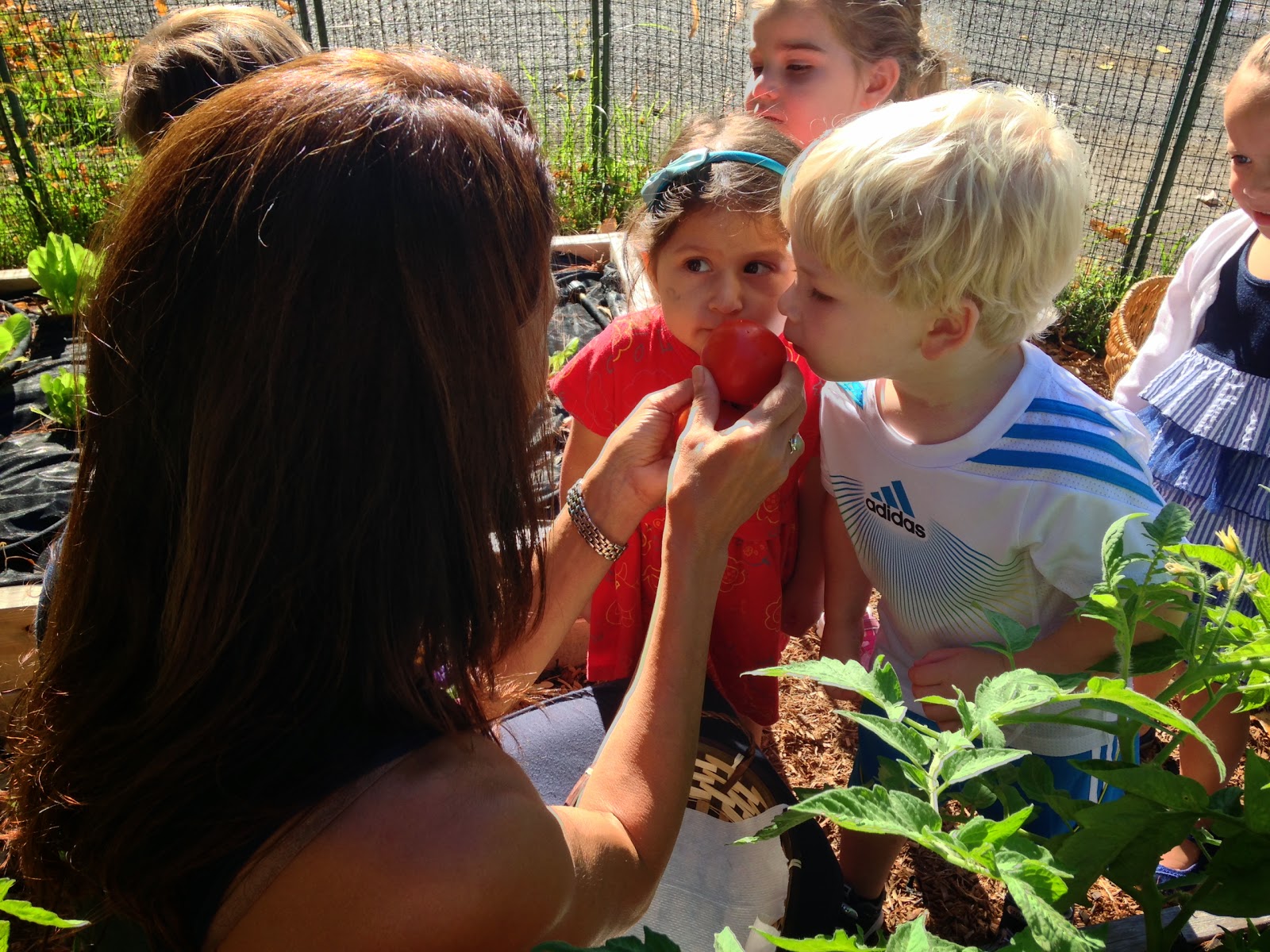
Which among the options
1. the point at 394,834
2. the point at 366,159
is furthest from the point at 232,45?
the point at 394,834

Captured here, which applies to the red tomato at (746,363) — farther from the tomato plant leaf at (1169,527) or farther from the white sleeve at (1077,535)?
the tomato plant leaf at (1169,527)

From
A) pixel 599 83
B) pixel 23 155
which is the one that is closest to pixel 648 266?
pixel 599 83

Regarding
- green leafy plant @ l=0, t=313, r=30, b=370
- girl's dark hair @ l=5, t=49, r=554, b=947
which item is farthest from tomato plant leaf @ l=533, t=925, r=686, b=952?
green leafy plant @ l=0, t=313, r=30, b=370

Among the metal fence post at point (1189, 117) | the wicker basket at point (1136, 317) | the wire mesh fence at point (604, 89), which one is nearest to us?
the wicker basket at point (1136, 317)

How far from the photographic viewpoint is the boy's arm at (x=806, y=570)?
2107mm

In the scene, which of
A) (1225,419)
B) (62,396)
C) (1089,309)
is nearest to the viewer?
(1225,419)

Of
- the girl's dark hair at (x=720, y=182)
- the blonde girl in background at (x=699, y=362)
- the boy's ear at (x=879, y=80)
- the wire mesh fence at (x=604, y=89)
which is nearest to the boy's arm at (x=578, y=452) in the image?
the blonde girl in background at (x=699, y=362)

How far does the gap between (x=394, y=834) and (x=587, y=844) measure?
0.29 m

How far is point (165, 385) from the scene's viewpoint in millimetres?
1051

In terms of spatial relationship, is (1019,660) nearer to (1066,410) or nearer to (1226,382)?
(1066,410)

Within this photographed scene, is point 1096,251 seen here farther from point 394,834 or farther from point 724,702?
point 394,834

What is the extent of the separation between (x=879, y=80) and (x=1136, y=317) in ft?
5.72

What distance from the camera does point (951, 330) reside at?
4.99 feet

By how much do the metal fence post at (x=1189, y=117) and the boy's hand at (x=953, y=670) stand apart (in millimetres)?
4923
